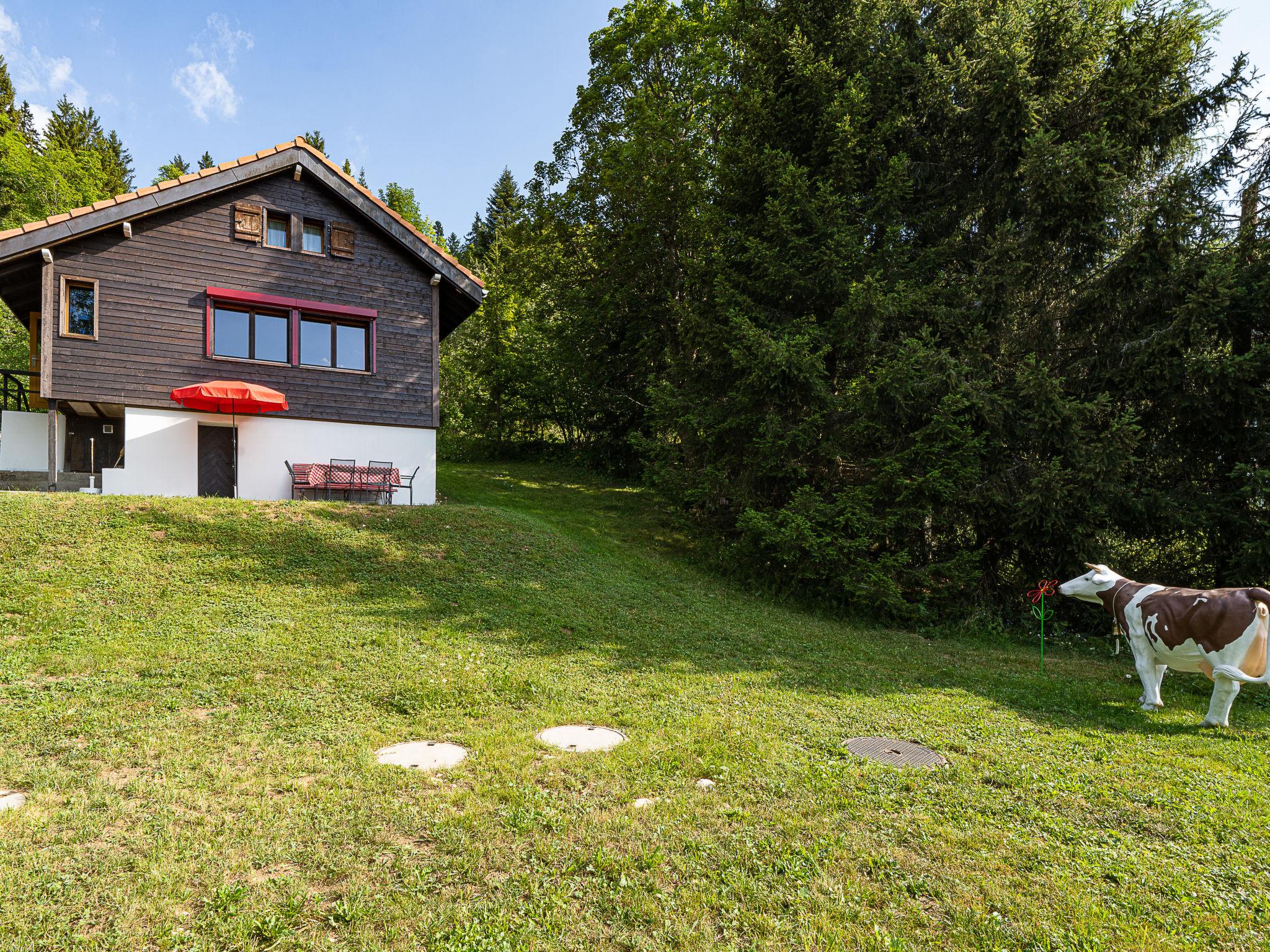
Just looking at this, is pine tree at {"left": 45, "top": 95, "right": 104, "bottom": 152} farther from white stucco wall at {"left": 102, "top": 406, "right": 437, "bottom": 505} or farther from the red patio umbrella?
the red patio umbrella

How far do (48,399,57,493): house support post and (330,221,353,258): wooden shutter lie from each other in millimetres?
6553

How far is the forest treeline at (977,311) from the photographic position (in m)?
10.9

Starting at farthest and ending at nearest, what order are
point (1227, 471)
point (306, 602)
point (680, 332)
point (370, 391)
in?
1. point (680, 332)
2. point (370, 391)
3. point (1227, 471)
4. point (306, 602)

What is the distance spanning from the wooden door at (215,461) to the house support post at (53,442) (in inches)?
95.0

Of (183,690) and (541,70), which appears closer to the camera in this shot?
(183,690)

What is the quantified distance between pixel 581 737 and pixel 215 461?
42.2ft

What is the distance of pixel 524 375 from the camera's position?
28.1 meters

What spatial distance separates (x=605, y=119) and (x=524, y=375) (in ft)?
34.9

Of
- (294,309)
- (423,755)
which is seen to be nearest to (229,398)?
(294,309)

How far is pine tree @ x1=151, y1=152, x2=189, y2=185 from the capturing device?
1646 inches

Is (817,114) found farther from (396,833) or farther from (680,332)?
(396,833)

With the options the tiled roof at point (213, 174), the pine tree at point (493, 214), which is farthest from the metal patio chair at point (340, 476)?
the pine tree at point (493, 214)

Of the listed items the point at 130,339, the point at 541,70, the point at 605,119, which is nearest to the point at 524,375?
the point at 605,119

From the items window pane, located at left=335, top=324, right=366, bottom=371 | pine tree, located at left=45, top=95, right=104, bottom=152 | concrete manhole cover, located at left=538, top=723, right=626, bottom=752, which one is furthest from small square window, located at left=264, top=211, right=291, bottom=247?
pine tree, located at left=45, top=95, right=104, bottom=152
